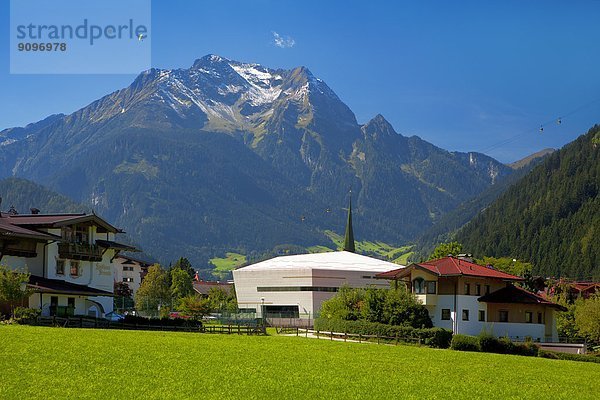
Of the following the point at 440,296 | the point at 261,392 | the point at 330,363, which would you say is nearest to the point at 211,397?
the point at 261,392

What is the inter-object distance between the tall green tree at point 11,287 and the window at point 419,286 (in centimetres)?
4035

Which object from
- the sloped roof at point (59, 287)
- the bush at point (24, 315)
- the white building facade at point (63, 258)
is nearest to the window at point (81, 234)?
the white building facade at point (63, 258)

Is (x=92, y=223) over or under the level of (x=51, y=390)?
over

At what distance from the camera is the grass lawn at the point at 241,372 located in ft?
96.7

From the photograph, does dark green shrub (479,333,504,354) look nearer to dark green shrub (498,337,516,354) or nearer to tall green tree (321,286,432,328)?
dark green shrub (498,337,516,354)

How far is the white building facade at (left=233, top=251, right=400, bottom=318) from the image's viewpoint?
119 metres

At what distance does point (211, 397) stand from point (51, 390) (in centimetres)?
540

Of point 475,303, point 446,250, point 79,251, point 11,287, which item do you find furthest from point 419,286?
point 11,287

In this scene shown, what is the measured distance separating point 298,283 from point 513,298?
43280mm

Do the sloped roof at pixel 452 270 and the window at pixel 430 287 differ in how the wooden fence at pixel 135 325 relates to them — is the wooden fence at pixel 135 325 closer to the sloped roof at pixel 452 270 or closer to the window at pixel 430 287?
the sloped roof at pixel 452 270

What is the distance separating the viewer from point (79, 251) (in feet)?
233

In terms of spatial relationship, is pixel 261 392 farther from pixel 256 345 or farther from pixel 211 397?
pixel 256 345

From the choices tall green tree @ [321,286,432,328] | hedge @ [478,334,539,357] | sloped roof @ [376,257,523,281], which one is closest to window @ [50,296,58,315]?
tall green tree @ [321,286,432,328]

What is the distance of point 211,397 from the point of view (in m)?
28.4
